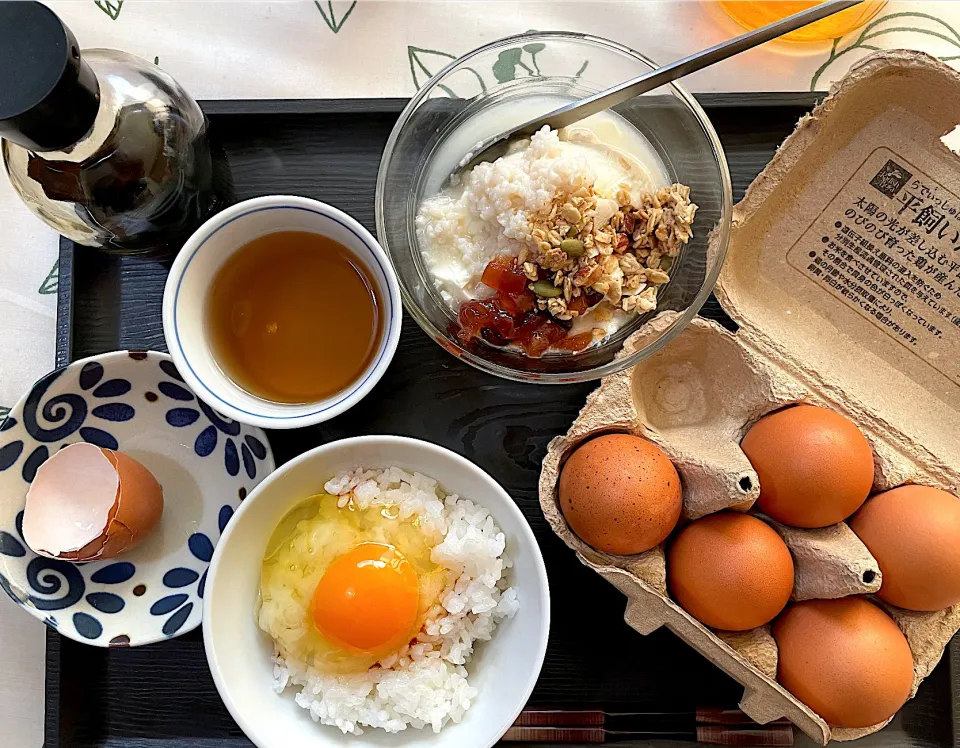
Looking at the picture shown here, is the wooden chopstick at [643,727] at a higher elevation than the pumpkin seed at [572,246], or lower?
lower

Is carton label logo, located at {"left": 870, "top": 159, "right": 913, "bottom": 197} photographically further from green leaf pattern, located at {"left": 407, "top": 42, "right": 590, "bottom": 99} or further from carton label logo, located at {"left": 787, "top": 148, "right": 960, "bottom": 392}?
green leaf pattern, located at {"left": 407, "top": 42, "right": 590, "bottom": 99}

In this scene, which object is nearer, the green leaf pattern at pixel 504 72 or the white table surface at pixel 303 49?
the green leaf pattern at pixel 504 72

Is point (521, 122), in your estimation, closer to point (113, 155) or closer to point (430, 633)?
point (113, 155)

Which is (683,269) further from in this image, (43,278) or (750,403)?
(43,278)

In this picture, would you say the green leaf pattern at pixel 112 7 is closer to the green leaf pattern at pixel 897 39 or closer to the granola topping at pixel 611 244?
the granola topping at pixel 611 244

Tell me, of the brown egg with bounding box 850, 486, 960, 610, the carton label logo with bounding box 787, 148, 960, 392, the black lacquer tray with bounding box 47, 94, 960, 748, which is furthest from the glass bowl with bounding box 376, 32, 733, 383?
the brown egg with bounding box 850, 486, 960, 610

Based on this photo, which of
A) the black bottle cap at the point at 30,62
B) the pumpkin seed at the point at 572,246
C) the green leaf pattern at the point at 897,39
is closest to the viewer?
the black bottle cap at the point at 30,62

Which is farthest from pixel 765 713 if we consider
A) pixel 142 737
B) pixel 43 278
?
pixel 43 278

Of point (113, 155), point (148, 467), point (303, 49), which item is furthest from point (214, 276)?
point (303, 49)

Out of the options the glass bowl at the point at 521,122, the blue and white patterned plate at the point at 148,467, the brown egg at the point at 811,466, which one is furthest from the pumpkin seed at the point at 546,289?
the blue and white patterned plate at the point at 148,467
